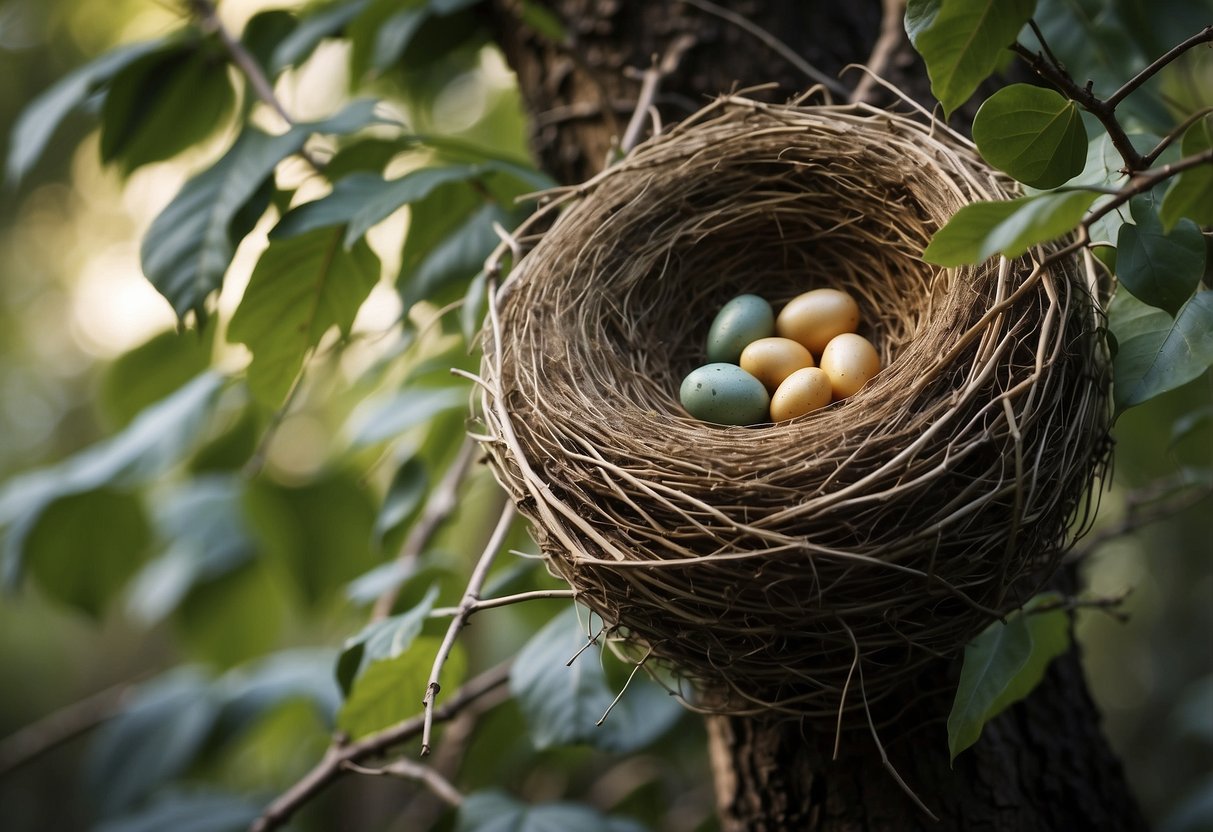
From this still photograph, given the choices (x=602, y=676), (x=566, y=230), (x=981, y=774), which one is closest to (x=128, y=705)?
(x=602, y=676)

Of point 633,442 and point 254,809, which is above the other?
point 633,442

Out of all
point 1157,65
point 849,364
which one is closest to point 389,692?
point 849,364

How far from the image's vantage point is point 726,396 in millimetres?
817

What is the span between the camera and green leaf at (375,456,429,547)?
1.05 metres

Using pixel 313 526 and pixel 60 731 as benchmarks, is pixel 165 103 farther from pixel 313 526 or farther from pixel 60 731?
pixel 60 731

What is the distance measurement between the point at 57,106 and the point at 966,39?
103 centimetres

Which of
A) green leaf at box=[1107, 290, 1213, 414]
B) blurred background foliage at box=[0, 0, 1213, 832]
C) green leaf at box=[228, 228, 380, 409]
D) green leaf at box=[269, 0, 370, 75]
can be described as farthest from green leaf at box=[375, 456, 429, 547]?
green leaf at box=[1107, 290, 1213, 414]

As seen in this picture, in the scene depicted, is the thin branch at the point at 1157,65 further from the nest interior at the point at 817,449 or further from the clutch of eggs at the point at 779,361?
the clutch of eggs at the point at 779,361

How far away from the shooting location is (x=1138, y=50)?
1035 mm

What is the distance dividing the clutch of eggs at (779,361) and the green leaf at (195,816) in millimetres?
932

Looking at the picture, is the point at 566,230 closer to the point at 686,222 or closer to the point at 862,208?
the point at 686,222

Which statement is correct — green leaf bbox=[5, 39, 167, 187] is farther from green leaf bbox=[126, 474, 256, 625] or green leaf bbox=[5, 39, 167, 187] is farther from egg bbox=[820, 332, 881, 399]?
egg bbox=[820, 332, 881, 399]

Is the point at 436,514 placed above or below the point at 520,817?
above

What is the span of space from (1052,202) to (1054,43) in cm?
62
